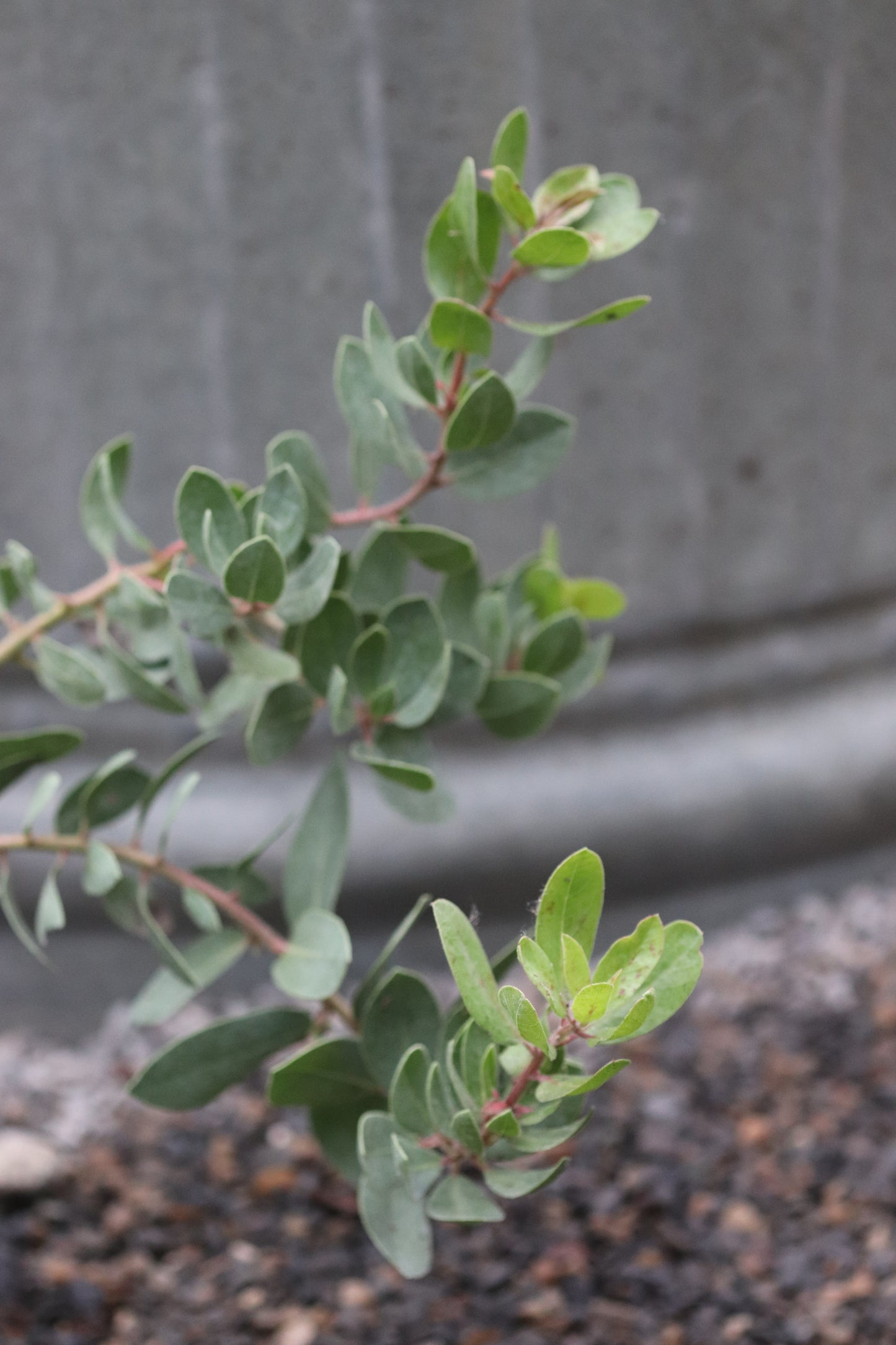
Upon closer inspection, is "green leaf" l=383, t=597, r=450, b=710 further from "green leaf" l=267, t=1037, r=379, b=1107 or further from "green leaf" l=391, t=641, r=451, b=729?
"green leaf" l=267, t=1037, r=379, b=1107

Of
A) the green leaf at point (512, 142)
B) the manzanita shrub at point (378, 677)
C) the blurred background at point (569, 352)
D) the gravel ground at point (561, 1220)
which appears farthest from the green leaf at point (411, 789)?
the blurred background at point (569, 352)

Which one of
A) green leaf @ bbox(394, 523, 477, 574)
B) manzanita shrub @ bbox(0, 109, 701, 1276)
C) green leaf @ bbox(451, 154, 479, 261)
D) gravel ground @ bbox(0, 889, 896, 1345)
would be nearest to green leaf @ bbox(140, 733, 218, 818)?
manzanita shrub @ bbox(0, 109, 701, 1276)

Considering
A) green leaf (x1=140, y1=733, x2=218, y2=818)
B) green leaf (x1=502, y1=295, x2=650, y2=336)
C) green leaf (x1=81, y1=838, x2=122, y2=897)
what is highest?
green leaf (x1=502, y1=295, x2=650, y2=336)

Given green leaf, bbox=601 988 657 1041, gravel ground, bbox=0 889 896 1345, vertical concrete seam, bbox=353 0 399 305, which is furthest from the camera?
vertical concrete seam, bbox=353 0 399 305

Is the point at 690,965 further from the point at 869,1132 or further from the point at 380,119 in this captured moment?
the point at 380,119

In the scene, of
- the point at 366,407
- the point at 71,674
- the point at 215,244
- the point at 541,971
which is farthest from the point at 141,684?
the point at 215,244

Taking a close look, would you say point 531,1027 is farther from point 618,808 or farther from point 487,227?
point 618,808

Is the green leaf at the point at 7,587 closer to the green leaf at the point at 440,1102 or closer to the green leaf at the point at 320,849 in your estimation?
the green leaf at the point at 320,849

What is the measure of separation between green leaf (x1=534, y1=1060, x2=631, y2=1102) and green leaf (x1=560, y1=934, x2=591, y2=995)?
0.07 feet

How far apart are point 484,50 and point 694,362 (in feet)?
0.93

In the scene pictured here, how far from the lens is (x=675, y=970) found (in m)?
0.36

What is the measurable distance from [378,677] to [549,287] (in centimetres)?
61

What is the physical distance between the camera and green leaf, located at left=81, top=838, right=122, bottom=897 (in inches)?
19.1

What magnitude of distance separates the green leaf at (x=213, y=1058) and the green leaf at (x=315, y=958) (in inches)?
0.7
